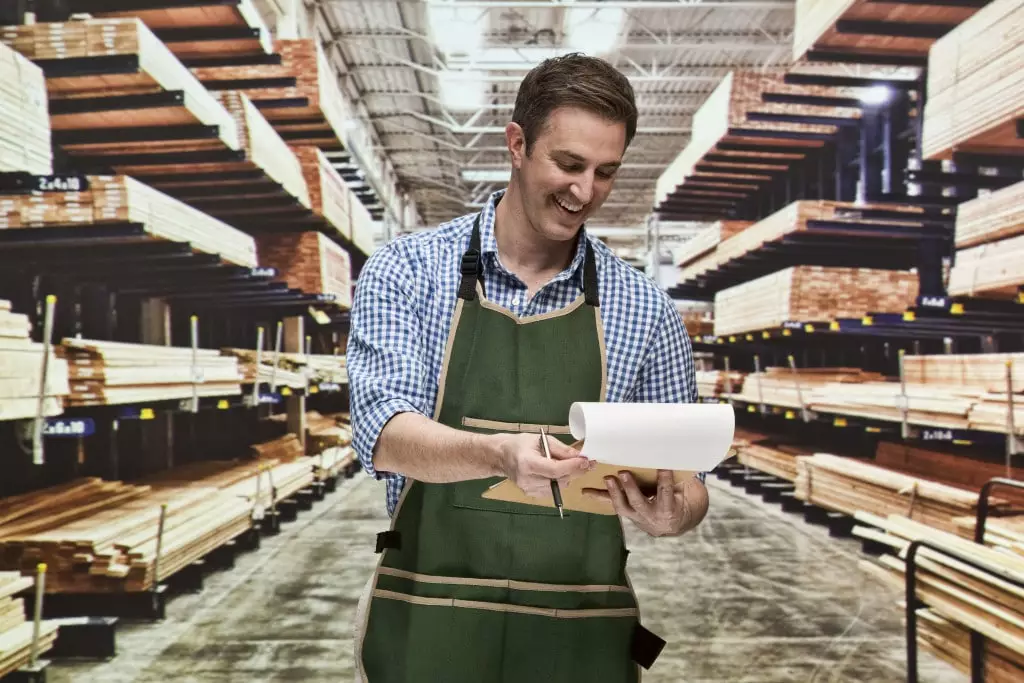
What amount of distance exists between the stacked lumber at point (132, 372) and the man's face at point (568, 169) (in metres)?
3.25

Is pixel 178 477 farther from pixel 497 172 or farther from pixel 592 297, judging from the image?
pixel 497 172

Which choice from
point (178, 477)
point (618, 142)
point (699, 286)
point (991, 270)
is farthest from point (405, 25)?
point (618, 142)

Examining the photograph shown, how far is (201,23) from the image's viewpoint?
585cm

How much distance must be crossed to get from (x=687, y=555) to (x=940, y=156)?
3.33 meters

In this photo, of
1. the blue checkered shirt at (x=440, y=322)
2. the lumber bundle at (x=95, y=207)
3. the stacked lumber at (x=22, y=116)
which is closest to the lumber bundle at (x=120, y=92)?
the stacked lumber at (x=22, y=116)

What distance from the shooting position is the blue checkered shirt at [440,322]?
1671 millimetres

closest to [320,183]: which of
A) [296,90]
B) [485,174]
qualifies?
[296,90]

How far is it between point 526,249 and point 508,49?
13.4 meters

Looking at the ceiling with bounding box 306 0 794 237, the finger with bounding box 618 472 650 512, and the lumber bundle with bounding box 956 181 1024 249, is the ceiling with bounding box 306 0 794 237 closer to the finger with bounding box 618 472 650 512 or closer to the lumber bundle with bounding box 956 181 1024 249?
the lumber bundle with bounding box 956 181 1024 249

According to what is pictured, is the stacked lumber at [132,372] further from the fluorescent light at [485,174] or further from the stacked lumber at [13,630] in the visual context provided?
the fluorescent light at [485,174]

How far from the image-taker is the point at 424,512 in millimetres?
1752

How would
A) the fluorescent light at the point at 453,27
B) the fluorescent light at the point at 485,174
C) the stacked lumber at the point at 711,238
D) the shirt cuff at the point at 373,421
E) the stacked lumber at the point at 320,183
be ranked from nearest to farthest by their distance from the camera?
1. the shirt cuff at the point at 373,421
2. the stacked lumber at the point at 320,183
3. the stacked lumber at the point at 711,238
4. the fluorescent light at the point at 453,27
5. the fluorescent light at the point at 485,174

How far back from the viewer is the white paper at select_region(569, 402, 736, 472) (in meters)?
1.23

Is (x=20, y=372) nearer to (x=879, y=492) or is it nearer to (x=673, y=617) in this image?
(x=673, y=617)
